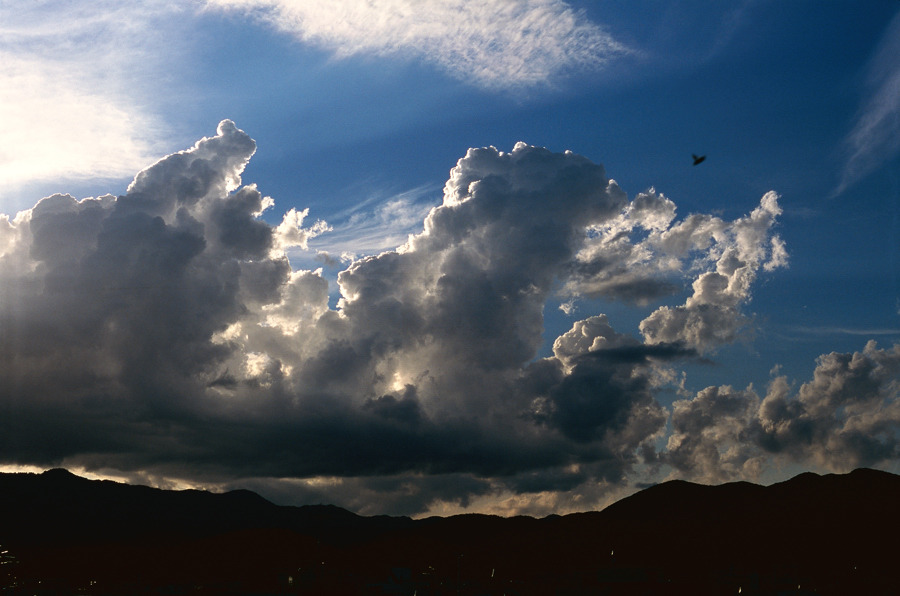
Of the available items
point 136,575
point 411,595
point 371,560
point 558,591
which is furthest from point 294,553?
point 558,591

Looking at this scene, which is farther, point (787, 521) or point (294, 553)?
point (294, 553)

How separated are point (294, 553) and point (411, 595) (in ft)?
240

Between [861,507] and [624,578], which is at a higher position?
[861,507]

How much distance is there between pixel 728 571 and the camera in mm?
143875

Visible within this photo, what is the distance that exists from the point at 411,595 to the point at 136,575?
82037 mm

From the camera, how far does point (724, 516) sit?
18700 centimetres

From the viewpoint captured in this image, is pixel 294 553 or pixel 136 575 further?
pixel 294 553

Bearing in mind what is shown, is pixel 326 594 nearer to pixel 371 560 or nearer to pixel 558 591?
pixel 558 591

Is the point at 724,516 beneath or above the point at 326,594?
above

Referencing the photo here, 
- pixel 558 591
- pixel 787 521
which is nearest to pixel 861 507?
pixel 787 521

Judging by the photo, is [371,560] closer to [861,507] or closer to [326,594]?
[326,594]

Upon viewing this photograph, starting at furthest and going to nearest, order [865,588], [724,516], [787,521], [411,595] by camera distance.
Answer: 1. [724,516]
2. [787,521]
3. [411,595]
4. [865,588]

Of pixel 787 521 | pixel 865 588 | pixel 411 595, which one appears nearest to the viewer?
pixel 865 588

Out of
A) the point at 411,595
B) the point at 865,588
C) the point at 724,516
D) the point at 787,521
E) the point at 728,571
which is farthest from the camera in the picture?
the point at 724,516
